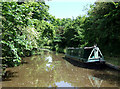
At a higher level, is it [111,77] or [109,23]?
[109,23]

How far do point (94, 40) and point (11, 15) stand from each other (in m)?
16.3

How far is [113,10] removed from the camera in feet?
44.1

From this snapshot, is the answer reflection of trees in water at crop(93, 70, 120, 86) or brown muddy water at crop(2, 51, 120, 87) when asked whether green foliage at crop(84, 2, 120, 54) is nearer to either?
brown muddy water at crop(2, 51, 120, 87)

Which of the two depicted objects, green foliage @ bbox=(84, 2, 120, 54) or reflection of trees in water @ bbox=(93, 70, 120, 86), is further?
green foliage @ bbox=(84, 2, 120, 54)

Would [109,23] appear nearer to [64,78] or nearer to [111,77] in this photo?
[111,77]

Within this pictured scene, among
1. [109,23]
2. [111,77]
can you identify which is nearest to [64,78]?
[111,77]

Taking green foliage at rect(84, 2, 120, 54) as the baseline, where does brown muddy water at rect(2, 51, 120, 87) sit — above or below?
below

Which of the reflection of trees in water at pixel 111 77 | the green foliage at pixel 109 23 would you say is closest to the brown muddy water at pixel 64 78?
the reflection of trees in water at pixel 111 77

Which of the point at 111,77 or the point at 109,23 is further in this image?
the point at 109,23

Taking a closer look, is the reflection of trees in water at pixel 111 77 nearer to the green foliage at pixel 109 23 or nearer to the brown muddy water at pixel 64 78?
the brown muddy water at pixel 64 78

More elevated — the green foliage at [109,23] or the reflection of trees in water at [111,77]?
the green foliage at [109,23]

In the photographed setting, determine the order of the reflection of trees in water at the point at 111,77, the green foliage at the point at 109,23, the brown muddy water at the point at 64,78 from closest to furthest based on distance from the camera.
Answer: the brown muddy water at the point at 64,78, the reflection of trees in water at the point at 111,77, the green foliage at the point at 109,23

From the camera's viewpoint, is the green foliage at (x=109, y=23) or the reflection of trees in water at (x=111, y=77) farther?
the green foliage at (x=109, y=23)

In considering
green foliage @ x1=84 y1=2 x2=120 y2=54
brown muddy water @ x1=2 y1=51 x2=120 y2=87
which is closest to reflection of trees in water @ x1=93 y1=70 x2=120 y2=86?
brown muddy water @ x1=2 y1=51 x2=120 y2=87
